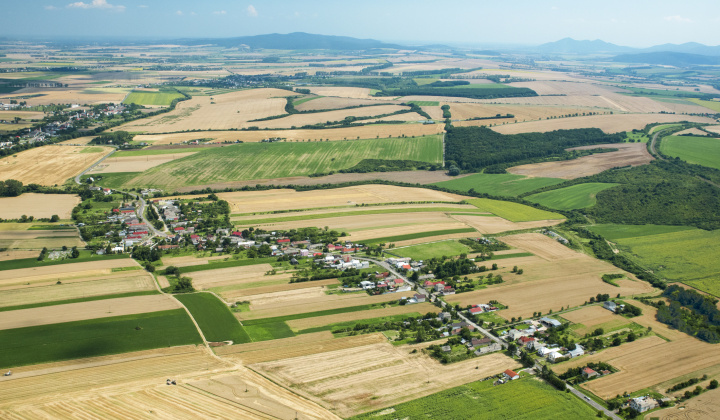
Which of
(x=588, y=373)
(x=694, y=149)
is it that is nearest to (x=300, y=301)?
(x=588, y=373)

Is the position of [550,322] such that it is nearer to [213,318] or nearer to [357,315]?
[357,315]

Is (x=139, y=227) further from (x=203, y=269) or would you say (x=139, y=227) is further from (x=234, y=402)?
(x=234, y=402)

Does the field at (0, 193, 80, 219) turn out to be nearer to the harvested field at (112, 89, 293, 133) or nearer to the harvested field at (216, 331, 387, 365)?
the harvested field at (216, 331, 387, 365)

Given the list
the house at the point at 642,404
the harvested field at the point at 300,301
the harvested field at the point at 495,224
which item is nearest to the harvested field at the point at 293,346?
the harvested field at the point at 300,301

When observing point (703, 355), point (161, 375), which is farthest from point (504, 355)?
point (161, 375)

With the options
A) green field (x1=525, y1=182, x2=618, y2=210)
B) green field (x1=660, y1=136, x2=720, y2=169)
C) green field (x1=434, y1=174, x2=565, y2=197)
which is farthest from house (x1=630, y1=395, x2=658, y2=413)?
green field (x1=660, y1=136, x2=720, y2=169)

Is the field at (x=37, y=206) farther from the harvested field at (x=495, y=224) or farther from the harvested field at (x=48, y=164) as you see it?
the harvested field at (x=495, y=224)
